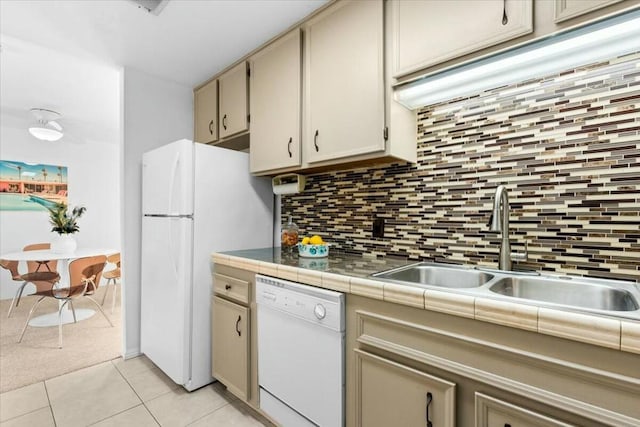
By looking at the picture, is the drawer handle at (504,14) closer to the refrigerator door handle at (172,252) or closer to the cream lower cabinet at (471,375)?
the cream lower cabinet at (471,375)

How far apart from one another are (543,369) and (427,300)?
0.33 meters

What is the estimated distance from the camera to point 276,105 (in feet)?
6.54

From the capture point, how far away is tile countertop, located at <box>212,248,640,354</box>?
711 mm

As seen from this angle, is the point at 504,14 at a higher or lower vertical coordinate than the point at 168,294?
higher

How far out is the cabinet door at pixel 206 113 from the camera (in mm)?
2586

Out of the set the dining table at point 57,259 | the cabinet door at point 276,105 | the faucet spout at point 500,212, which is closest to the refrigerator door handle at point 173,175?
the cabinet door at point 276,105

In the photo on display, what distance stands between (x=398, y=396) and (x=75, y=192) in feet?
18.5

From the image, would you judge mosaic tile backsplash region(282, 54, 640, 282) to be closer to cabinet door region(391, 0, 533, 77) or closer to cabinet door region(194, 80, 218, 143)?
cabinet door region(391, 0, 533, 77)

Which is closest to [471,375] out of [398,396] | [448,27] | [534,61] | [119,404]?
[398,396]

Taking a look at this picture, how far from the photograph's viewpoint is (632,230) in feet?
3.67

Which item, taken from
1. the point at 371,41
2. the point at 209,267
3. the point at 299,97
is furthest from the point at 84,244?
the point at 371,41

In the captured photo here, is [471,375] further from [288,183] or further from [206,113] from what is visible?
[206,113]

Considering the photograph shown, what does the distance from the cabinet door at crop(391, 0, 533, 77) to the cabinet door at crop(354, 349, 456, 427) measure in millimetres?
1236

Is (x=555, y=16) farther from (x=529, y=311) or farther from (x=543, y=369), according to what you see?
(x=543, y=369)
